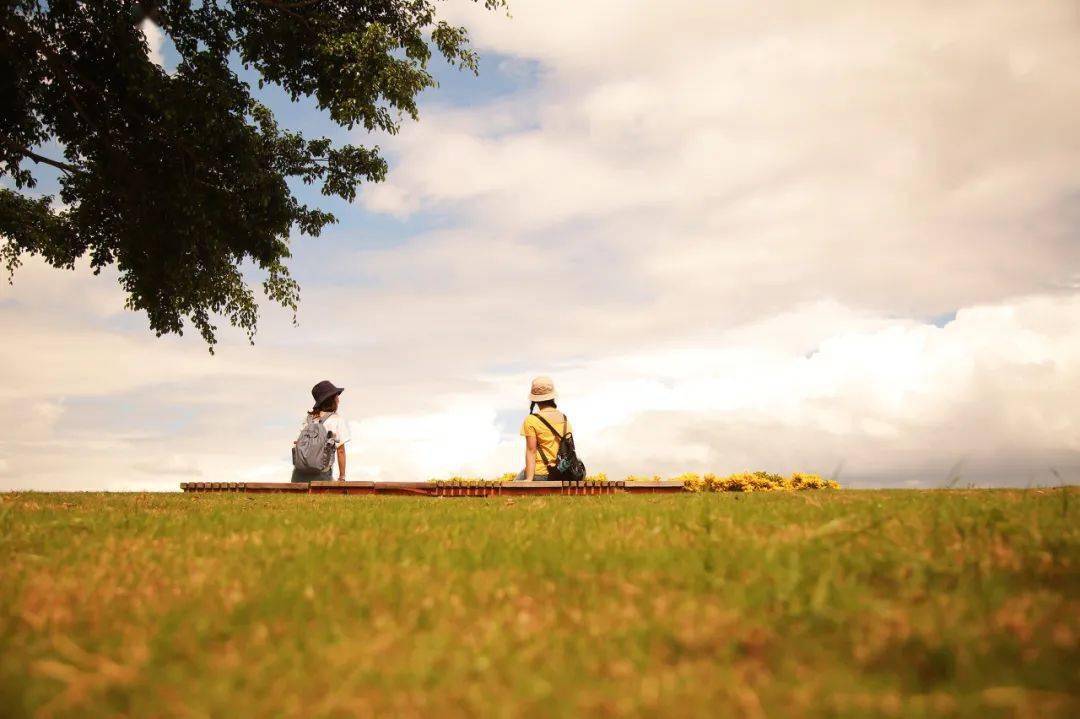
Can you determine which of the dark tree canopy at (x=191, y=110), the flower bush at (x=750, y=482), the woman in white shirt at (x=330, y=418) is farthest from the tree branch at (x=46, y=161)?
the flower bush at (x=750, y=482)

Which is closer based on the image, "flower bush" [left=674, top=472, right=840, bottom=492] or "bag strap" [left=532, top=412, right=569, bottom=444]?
"bag strap" [left=532, top=412, right=569, bottom=444]

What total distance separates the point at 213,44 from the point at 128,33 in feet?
8.25

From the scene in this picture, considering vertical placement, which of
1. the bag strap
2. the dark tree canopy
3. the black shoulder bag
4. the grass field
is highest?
the dark tree canopy

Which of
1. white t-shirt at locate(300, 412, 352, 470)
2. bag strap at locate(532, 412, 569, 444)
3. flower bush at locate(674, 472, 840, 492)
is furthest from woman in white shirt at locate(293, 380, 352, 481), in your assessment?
flower bush at locate(674, 472, 840, 492)

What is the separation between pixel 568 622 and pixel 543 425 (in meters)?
10.4

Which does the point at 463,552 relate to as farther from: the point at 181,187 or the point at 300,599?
the point at 181,187

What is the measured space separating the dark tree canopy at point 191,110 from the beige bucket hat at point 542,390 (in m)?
4.95

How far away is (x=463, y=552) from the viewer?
15.7ft

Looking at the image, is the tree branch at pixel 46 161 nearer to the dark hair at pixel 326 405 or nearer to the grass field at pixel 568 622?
the dark hair at pixel 326 405

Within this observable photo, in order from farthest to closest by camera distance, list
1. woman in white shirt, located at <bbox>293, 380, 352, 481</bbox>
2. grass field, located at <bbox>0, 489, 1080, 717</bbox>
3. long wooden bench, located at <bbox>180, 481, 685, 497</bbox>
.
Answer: woman in white shirt, located at <bbox>293, 380, 352, 481</bbox> < long wooden bench, located at <bbox>180, 481, 685, 497</bbox> < grass field, located at <bbox>0, 489, 1080, 717</bbox>

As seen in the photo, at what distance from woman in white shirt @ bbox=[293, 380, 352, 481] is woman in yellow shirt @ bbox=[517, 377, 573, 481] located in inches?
125

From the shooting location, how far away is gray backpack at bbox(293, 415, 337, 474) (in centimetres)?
1481

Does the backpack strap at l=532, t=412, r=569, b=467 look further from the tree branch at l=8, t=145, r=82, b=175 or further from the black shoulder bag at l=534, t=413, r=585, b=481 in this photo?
the tree branch at l=8, t=145, r=82, b=175

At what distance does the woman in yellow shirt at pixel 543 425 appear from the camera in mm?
13719
